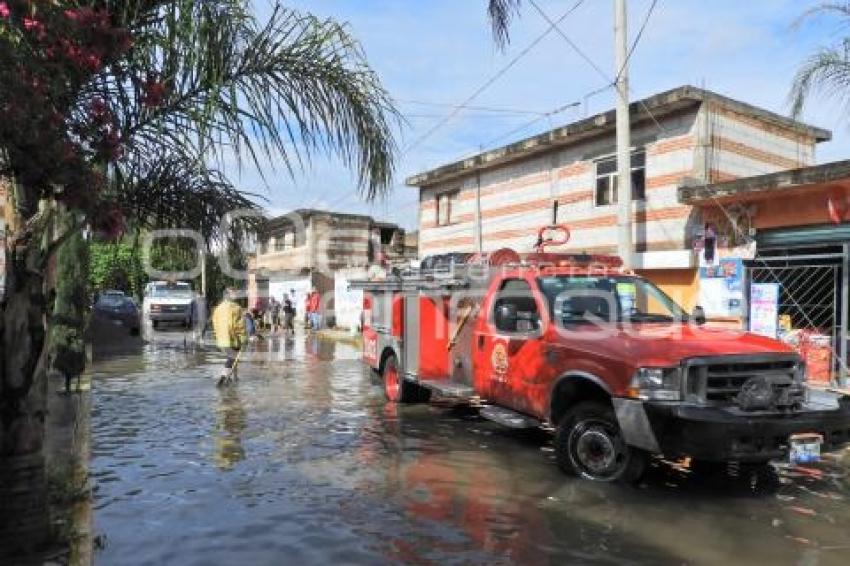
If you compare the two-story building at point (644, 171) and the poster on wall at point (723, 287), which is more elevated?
the two-story building at point (644, 171)

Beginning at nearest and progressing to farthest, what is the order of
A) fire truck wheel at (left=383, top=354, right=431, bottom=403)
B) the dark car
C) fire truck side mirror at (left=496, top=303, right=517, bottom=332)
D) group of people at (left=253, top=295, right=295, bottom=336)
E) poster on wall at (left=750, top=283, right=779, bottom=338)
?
fire truck side mirror at (left=496, top=303, right=517, bottom=332) → fire truck wheel at (left=383, top=354, right=431, bottom=403) → poster on wall at (left=750, top=283, right=779, bottom=338) → the dark car → group of people at (left=253, top=295, right=295, bottom=336)

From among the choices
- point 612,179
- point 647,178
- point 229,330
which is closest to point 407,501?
point 229,330

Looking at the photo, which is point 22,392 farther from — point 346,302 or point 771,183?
point 346,302

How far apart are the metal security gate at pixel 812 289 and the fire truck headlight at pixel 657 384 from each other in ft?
25.5

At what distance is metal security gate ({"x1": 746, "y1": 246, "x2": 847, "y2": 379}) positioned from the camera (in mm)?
12969

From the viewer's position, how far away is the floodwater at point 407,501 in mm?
5336

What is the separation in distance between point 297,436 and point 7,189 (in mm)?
4508

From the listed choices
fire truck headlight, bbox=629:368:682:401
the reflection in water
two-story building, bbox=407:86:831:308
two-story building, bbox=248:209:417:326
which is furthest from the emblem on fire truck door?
two-story building, bbox=248:209:417:326

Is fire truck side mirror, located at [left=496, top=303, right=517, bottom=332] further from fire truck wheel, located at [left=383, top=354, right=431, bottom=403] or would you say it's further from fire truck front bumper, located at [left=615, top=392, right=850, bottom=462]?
fire truck wheel, located at [left=383, top=354, right=431, bottom=403]

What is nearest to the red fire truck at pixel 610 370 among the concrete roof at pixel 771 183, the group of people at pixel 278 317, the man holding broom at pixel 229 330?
the man holding broom at pixel 229 330

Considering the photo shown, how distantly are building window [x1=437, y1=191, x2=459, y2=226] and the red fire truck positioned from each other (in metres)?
13.7

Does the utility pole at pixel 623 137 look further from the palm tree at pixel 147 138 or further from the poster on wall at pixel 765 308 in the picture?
the palm tree at pixel 147 138

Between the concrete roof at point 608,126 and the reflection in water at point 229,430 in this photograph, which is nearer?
the reflection in water at point 229,430

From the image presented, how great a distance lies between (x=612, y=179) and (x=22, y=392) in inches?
562
